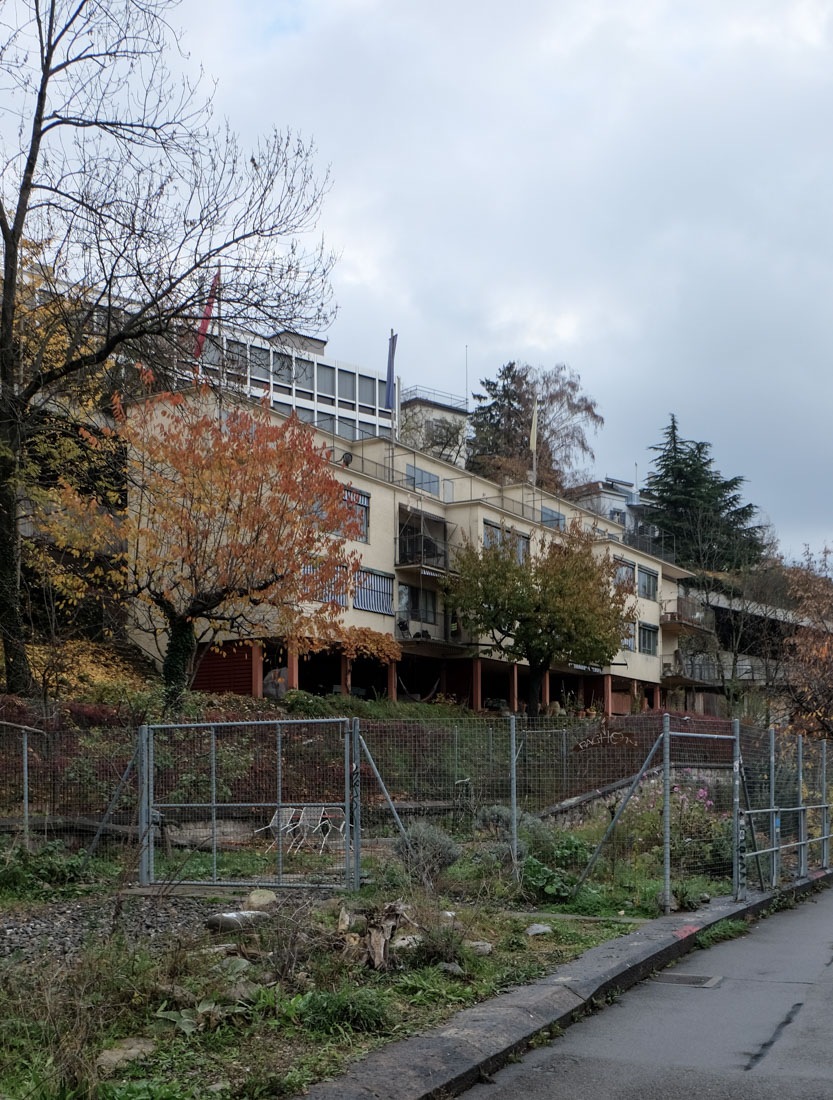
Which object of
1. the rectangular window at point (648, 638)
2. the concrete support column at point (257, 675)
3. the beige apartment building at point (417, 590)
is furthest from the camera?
the rectangular window at point (648, 638)

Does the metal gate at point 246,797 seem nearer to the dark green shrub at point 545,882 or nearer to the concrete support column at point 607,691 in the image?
the dark green shrub at point 545,882

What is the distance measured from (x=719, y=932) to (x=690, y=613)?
56.2m

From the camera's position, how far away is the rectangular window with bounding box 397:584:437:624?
45.4 metres

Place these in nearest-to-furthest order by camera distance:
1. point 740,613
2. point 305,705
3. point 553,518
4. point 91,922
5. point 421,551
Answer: point 91,922 → point 305,705 → point 421,551 → point 553,518 → point 740,613

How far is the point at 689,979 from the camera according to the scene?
952cm

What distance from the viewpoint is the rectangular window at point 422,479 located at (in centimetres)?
4844

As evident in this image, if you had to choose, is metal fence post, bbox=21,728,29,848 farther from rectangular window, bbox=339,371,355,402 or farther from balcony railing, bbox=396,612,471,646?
rectangular window, bbox=339,371,355,402

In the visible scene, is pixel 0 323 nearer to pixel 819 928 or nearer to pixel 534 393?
pixel 819 928

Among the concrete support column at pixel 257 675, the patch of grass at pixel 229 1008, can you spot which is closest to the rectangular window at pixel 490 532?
the concrete support column at pixel 257 675

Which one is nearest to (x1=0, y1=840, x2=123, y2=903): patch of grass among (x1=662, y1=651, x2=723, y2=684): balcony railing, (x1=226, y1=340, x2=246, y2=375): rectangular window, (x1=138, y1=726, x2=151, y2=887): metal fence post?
(x1=138, y1=726, x2=151, y2=887): metal fence post

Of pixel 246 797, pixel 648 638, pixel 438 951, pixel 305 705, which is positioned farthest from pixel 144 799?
pixel 648 638

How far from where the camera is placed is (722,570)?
72.6m

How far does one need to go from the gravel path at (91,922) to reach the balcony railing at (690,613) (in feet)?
177

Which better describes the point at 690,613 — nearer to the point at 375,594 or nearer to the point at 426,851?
the point at 375,594
